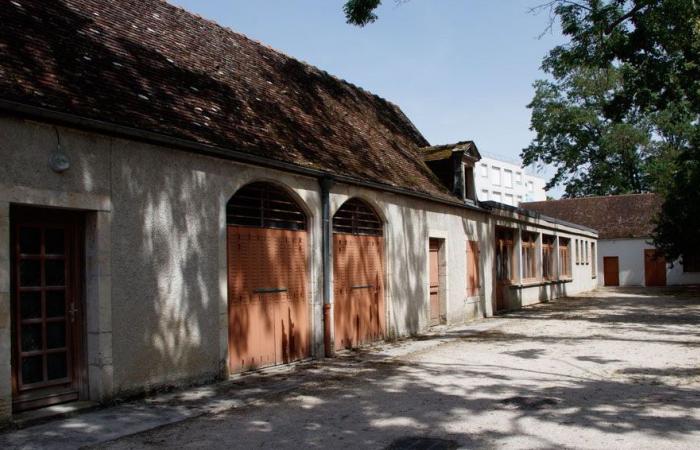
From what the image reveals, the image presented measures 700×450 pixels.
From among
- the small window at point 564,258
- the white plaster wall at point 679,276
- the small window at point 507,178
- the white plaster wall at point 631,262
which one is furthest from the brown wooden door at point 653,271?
the small window at point 507,178

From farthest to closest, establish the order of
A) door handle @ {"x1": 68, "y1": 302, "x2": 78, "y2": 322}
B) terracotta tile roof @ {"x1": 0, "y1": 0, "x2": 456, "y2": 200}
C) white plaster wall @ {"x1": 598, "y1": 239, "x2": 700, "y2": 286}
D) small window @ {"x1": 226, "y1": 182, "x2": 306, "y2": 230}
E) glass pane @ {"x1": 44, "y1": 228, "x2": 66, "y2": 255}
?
white plaster wall @ {"x1": 598, "y1": 239, "x2": 700, "y2": 286} → small window @ {"x1": 226, "y1": 182, "x2": 306, "y2": 230} → terracotta tile roof @ {"x1": 0, "y1": 0, "x2": 456, "y2": 200} → door handle @ {"x1": 68, "y1": 302, "x2": 78, "y2": 322} → glass pane @ {"x1": 44, "y1": 228, "x2": 66, "y2": 255}

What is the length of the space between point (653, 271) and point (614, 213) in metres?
4.66

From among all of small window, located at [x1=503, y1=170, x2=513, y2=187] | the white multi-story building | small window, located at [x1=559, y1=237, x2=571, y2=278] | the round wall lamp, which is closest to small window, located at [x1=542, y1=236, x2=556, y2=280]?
small window, located at [x1=559, y1=237, x2=571, y2=278]

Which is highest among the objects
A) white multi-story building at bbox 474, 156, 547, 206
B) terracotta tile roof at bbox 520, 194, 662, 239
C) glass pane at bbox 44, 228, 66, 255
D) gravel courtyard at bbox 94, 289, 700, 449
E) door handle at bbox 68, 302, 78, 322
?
white multi-story building at bbox 474, 156, 547, 206

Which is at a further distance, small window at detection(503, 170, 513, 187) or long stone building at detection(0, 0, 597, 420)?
small window at detection(503, 170, 513, 187)

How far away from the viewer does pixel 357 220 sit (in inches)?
522

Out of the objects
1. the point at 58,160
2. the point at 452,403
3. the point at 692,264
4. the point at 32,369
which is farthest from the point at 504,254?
the point at 692,264

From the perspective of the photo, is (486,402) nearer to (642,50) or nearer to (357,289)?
(357,289)

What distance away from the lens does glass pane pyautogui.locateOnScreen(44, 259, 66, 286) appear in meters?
7.50

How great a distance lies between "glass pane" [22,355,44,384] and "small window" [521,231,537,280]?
19526mm

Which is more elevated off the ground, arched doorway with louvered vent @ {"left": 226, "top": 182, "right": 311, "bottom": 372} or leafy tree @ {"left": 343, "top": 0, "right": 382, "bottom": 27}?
leafy tree @ {"left": 343, "top": 0, "right": 382, "bottom": 27}

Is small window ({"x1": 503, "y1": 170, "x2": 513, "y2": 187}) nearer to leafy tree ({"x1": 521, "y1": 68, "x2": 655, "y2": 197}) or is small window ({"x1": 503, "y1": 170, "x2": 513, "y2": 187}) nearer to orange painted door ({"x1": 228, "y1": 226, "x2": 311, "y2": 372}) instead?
leafy tree ({"x1": 521, "y1": 68, "x2": 655, "y2": 197})

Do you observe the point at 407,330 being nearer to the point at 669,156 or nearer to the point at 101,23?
the point at 101,23

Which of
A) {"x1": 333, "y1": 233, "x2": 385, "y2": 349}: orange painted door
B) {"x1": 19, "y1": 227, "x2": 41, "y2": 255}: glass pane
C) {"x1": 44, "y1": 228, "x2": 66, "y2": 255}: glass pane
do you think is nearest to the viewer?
{"x1": 19, "y1": 227, "x2": 41, "y2": 255}: glass pane
